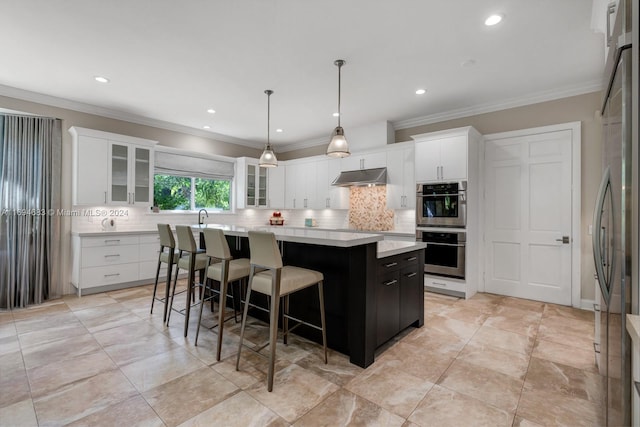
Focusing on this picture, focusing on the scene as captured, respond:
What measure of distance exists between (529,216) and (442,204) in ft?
3.81

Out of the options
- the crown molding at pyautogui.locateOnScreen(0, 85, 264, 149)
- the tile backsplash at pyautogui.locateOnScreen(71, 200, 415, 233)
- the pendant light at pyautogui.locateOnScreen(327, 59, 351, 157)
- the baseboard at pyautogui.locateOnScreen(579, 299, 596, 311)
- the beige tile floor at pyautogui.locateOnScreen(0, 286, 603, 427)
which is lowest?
the beige tile floor at pyautogui.locateOnScreen(0, 286, 603, 427)

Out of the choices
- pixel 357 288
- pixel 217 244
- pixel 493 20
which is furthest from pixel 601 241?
pixel 217 244

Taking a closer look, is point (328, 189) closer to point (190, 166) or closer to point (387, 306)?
point (190, 166)

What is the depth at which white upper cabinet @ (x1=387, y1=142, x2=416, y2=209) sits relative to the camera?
4.88 metres

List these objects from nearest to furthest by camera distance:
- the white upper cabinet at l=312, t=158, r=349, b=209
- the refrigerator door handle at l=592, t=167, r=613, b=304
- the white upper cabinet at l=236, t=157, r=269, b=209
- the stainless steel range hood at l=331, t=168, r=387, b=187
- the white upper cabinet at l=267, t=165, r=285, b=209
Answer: the refrigerator door handle at l=592, t=167, r=613, b=304 → the stainless steel range hood at l=331, t=168, r=387, b=187 → the white upper cabinet at l=312, t=158, r=349, b=209 → the white upper cabinet at l=236, t=157, r=269, b=209 → the white upper cabinet at l=267, t=165, r=285, b=209

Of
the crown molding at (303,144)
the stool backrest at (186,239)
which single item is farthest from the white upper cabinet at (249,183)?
the stool backrest at (186,239)

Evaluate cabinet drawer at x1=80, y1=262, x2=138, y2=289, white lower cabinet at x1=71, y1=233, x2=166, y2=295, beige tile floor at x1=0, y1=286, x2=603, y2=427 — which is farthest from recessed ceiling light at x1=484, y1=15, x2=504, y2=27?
cabinet drawer at x1=80, y1=262, x2=138, y2=289

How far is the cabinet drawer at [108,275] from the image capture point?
14.1ft

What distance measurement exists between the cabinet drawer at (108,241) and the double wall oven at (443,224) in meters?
4.54

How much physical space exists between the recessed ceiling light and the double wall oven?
6.83 feet

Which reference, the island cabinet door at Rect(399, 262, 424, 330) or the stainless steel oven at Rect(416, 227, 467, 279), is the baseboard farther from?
the island cabinet door at Rect(399, 262, 424, 330)

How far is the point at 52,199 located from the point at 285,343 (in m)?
4.09

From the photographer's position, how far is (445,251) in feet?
14.2

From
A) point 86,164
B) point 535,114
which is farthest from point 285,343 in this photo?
point 535,114
